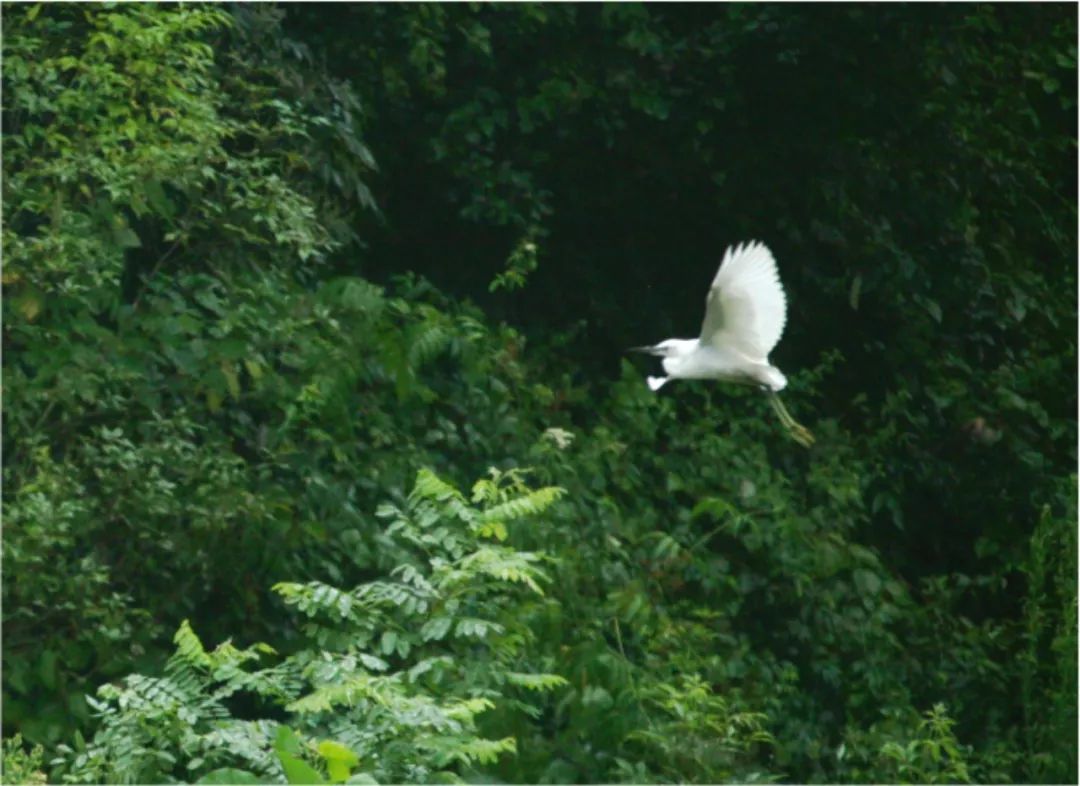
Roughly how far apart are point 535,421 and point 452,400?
1.56 ft

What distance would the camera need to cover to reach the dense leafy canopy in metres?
5.05

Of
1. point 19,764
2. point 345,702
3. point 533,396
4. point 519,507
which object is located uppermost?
point 533,396

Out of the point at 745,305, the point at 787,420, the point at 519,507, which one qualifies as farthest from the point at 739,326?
the point at 519,507

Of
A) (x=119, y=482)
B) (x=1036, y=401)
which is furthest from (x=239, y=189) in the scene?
(x=1036, y=401)

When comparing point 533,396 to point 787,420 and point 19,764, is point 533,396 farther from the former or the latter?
point 19,764

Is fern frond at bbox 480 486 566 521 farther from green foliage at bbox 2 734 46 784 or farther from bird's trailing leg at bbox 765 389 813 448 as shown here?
bird's trailing leg at bbox 765 389 813 448

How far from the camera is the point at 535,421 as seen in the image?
22.4ft

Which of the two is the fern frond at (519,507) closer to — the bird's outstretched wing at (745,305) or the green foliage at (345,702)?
the green foliage at (345,702)

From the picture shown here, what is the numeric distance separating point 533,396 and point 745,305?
6.13 ft

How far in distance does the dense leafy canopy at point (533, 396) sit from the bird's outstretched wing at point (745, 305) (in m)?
0.62

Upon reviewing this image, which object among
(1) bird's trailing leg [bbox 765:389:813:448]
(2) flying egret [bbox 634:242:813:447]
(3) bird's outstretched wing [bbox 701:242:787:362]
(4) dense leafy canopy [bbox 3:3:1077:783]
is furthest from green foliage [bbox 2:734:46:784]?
(1) bird's trailing leg [bbox 765:389:813:448]

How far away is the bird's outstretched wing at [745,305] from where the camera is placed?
4.91 m

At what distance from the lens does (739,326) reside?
498cm

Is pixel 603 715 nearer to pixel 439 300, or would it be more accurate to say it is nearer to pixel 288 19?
pixel 439 300
